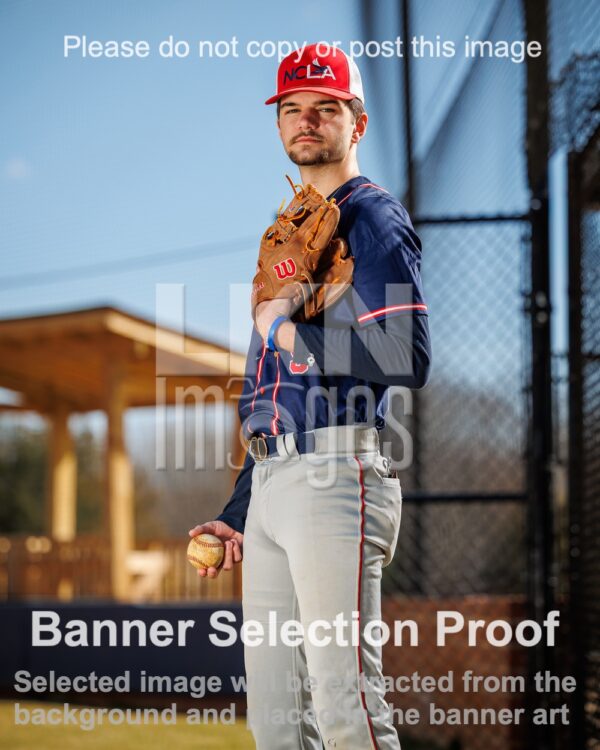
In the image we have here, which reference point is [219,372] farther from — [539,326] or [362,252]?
[362,252]

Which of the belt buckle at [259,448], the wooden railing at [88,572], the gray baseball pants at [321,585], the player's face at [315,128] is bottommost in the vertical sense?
the wooden railing at [88,572]

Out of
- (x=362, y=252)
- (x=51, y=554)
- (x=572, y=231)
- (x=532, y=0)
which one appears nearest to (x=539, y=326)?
(x=572, y=231)

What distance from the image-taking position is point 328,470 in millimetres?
1664

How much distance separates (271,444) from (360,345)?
257 mm

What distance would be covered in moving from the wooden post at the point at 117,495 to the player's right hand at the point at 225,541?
15.6 feet

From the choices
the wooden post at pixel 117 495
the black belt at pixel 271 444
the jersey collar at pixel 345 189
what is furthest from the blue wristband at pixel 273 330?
the wooden post at pixel 117 495

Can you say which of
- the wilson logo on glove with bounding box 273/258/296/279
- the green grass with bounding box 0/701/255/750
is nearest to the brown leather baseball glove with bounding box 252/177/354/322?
the wilson logo on glove with bounding box 273/258/296/279

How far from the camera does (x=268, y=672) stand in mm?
1746

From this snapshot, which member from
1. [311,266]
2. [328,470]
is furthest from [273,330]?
[328,470]

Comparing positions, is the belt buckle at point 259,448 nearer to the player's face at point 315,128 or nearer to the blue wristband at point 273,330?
the blue wristband at point 273,330

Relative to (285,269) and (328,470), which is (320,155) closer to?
(285,269)

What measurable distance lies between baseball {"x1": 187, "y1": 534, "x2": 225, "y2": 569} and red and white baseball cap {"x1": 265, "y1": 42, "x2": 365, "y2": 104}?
872 mm

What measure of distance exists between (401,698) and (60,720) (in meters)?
1.31

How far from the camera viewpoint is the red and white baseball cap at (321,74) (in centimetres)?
188
